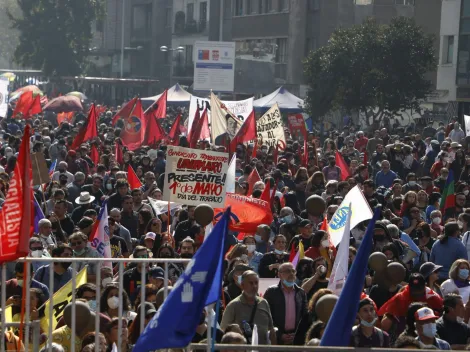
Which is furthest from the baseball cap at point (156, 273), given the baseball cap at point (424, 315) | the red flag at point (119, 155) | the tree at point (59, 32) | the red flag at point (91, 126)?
the tree at point (59, 32)

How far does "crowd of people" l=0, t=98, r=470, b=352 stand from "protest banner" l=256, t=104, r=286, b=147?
3.48 m

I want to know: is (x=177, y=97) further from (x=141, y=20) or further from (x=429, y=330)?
(x=429, y=330)

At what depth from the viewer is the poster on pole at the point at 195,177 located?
12.9 m

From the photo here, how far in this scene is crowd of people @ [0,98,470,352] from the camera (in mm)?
8148

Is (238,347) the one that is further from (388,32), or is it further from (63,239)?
(388,32)

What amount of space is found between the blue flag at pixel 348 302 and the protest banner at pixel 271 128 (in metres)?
20.1

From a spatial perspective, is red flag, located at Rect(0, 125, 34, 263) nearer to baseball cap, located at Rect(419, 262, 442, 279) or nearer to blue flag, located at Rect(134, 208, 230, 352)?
blue flag, located at Rect(134, 208, 230, 352)

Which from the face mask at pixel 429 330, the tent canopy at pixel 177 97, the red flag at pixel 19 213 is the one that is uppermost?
the red flag at pixel 19 213

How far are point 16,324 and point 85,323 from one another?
121 cm

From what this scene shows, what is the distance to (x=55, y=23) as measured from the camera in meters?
76.3

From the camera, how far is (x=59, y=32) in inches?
3004

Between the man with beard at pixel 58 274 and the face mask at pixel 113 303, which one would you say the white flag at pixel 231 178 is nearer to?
the man with beard at pixel 58 274

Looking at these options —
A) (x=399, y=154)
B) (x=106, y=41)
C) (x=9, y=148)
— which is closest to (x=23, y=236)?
(x=9, y=148)

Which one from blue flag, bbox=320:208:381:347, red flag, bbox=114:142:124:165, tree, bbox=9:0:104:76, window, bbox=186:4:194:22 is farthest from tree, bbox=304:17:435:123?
blue flag, bbox=320:208:381:347
